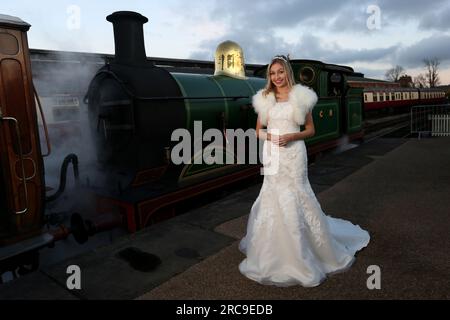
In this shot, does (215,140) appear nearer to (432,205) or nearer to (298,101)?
(298,101)

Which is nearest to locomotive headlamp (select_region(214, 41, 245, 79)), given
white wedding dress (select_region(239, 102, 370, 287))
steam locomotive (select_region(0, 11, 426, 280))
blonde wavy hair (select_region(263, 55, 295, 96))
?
steam locomotive (select_region(0, 11, 426, 280))

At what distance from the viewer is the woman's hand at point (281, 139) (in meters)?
3.00

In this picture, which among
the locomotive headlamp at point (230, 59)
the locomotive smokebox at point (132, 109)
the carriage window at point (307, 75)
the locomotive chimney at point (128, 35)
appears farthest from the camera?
the carriage window at point (307, 75)

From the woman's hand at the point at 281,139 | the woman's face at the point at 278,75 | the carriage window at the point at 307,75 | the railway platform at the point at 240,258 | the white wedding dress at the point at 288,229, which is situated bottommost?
the railway platform at the point at 240,258

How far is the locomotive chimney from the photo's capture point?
15.9ft

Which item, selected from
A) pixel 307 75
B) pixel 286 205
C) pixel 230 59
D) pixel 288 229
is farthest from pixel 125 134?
pixel 307 75

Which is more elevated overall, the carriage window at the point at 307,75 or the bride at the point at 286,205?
the carriage window at the point at 307,75

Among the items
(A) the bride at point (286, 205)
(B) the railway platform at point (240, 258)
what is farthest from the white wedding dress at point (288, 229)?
(B) the railway platform at point (240, 258)

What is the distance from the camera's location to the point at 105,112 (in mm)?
4941

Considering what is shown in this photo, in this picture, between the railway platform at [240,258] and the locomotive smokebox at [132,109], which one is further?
the locomotive smokebox at [132,109]

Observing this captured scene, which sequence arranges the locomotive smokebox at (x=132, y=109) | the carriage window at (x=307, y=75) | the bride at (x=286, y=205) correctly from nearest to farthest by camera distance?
the bride at (x=286, y=205) < the locomotive smokebox at (x=132, y=109) < the carriage window at (x=307, y=75)

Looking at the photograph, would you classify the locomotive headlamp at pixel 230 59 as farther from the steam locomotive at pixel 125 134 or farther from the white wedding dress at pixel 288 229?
the white wedding dress at pixel 288 229

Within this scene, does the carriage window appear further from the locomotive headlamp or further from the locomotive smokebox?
the locomotive smokebox
